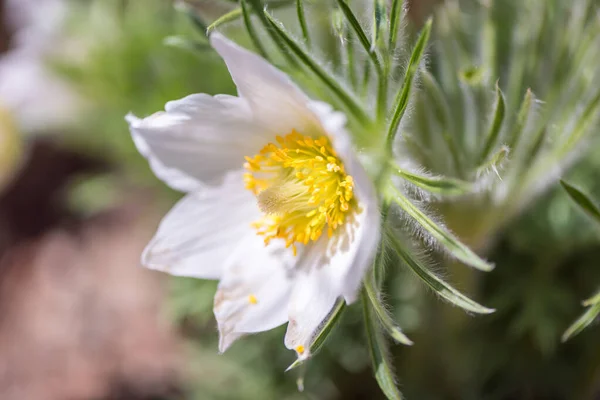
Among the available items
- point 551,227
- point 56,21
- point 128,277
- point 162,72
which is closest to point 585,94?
point 551,227

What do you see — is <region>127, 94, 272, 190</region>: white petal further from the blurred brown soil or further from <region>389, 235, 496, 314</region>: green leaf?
the blurred brown soil

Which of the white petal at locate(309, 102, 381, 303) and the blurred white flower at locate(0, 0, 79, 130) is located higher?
the white petal at locate(309, 102, 381, 303)

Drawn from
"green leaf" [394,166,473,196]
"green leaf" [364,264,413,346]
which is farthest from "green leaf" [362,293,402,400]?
"green leaf" [394,166,473,196]

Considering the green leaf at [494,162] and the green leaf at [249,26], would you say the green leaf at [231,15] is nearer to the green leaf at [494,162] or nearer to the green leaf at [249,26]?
the green leaf at [249,26]

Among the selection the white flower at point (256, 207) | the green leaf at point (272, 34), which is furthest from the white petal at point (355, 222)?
the green leaf at point (272, 34)

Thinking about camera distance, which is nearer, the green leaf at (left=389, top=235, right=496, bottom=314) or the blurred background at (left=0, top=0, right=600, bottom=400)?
the green leaf at (left=389, top=235, right=496, bottom=314)

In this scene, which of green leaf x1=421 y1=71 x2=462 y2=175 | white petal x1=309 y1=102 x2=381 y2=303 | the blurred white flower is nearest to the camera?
white petal x1=309 y1=102 x2=381 y2=303
